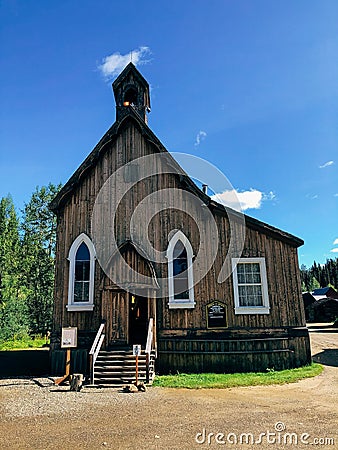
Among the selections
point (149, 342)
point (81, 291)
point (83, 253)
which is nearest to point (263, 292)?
point (149, 342)

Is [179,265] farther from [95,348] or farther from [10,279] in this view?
[10,279]

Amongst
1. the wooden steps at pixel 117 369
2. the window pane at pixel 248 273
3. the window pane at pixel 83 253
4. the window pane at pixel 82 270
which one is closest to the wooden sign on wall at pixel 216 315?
the window pane at pixel 248 273

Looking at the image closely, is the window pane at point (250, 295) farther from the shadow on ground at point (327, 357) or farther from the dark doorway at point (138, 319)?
the dark doorway at point (138, 319)

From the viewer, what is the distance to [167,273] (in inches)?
544

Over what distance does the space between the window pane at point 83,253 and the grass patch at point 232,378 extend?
5.33 metres

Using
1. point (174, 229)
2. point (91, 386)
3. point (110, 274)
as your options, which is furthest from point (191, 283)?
point (91, 386)

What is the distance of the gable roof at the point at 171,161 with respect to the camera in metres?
14.0

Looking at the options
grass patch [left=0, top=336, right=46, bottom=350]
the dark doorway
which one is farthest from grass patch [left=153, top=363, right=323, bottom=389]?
grass patch [left=0, top=336, right=46, bottom=350]

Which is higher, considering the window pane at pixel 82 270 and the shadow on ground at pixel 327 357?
the window pane at pixel 82 270

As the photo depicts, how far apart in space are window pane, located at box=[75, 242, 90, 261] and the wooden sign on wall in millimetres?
5154

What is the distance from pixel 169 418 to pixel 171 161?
10125 millimetres

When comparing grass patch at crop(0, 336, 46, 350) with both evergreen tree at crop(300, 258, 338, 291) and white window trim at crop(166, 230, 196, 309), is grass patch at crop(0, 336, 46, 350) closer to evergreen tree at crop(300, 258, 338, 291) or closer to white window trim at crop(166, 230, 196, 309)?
white window trim at crop(166, 230, 196, 309)

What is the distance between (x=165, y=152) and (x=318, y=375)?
402 inches

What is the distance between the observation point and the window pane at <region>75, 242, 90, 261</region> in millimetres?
14187
